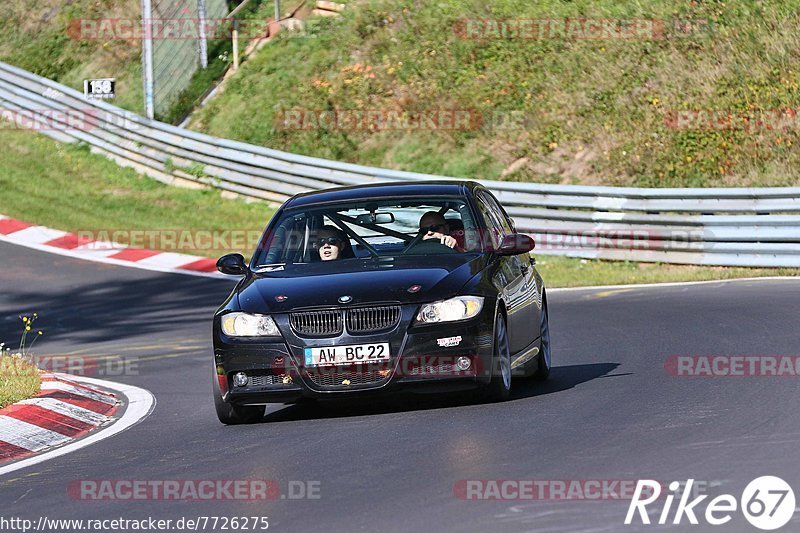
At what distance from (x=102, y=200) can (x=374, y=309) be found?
743 inches

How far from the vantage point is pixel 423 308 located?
366 inches

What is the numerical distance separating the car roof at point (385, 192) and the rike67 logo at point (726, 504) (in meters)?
4.41

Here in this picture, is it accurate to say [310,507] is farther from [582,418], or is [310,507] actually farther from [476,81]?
[476,81]

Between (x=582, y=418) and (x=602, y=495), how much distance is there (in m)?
2.39

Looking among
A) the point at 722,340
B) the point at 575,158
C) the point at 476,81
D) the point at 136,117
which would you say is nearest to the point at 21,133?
the point at 136,117

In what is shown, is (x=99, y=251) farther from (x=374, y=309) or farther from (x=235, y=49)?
(x=374, y=309)

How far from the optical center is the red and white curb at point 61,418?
9.34 meters

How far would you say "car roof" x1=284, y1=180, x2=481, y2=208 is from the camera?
35.3 ft

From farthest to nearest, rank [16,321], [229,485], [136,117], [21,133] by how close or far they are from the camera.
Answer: [21,133] < [136,117] < [16,321] < [229,485]

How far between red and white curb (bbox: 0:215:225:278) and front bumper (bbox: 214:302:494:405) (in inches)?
483

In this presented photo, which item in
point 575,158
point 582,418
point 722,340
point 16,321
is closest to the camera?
point 582,418
